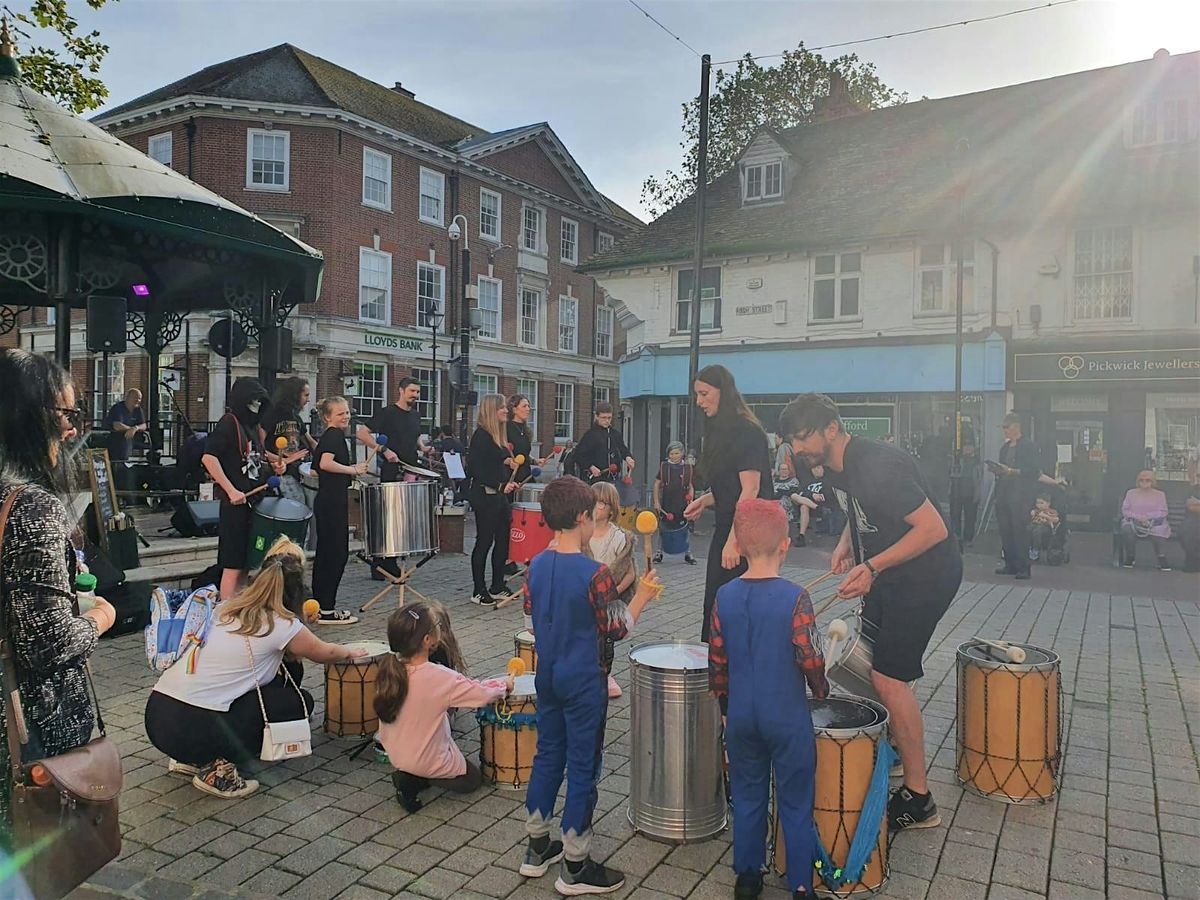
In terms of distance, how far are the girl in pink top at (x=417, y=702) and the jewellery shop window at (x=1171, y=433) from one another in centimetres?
1788

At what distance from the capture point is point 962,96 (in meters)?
26.1

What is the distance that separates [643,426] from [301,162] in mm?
14326

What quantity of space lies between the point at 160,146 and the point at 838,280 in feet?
73.7

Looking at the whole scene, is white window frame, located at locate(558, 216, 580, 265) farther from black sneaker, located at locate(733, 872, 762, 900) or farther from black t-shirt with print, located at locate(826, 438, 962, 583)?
black sneaker, located at locate(733, 872, 762, 900)

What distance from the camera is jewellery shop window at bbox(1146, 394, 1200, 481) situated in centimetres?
1759

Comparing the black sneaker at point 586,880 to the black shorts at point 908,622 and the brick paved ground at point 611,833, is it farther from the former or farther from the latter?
the black shorts at point 908,622

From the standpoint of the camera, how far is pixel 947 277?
21.0 m

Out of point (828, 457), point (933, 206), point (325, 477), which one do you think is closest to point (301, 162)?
point (933, 206)

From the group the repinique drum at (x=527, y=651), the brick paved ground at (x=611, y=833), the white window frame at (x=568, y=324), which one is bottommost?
the brick paved ground at (x=611, y=833)

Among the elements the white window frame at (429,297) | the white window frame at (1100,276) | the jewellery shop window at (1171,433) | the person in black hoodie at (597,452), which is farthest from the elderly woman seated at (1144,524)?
the white window frame at (429,297)

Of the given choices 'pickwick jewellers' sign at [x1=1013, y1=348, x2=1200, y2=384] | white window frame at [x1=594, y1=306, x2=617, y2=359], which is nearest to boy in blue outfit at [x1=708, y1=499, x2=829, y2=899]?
'pickwick jewellers' sign at [x1=1013, y1=348, x2=1200, y2=384]

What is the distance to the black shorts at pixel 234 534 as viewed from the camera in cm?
689

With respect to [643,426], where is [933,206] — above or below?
above

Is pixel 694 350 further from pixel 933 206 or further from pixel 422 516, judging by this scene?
pixel 933 206
